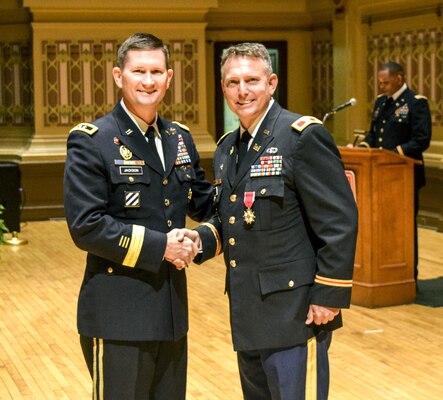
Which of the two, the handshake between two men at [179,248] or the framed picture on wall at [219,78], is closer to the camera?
the handshake between two men at [179,248]

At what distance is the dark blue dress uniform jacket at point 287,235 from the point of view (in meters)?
2.75

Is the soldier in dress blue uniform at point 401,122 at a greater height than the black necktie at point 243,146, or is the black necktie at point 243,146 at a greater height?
the soldier in dress blue uniform at point 401,122

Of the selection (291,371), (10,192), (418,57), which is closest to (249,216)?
(291,371)

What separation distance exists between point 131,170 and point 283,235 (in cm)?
52

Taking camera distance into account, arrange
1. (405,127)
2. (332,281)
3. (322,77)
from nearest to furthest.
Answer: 1. (332,281)
2. (405,127)
3. (322,77)

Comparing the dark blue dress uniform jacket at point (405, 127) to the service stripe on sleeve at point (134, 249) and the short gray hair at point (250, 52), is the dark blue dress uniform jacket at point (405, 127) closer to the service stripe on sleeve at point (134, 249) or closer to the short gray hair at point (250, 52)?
the short gray hair at point (250, 52)

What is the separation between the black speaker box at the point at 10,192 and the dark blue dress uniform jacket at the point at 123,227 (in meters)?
6.29

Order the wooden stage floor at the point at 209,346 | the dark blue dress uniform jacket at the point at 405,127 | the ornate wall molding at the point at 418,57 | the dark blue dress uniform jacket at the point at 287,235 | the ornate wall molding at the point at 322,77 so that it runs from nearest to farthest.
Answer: the dark blue dress uniform jacket at the point at 287,235, the wooden stage floor at the point at 209,346, the dark blue dress uniform jacket at the point at 405,127, the ornate wall molding at the point at 418,57, the ornate wall molding at the point at 322,77

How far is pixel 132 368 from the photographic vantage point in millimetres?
2850

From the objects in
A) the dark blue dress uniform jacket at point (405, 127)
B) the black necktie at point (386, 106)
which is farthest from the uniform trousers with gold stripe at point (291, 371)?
the black necktie at point (386, 106)

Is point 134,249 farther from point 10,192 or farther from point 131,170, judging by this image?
point 10,192

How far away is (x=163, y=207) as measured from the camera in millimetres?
2926

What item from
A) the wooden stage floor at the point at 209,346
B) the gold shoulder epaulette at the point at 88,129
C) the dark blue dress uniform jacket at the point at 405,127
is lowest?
the wooden stage floor at the point at 209,346

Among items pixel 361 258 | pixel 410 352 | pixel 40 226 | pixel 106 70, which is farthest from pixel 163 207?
pixel 106 70
